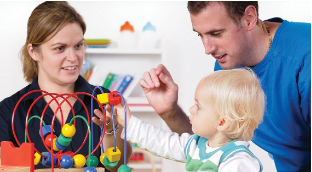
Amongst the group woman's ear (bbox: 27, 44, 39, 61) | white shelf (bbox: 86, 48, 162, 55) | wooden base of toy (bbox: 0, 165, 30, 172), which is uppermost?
woman's ear (bbox: 27, 44, 39, 61)

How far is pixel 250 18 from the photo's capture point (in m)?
1.58

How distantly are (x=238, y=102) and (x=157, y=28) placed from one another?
92.6 inches

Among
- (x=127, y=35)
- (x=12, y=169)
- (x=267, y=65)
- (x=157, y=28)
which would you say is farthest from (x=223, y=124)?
(x=157, y=28)

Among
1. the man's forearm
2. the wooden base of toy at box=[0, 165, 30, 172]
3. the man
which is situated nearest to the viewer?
the wooden base of toy at box=[0, 165, 30, 172]

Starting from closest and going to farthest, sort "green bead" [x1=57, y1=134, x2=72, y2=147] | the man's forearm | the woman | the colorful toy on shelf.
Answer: "green bead" [x1=57, y1=134, x2=72, y2=147]
the man's forearm
the woman
the colorful toy on shelf

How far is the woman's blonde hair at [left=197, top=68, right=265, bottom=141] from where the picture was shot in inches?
49.8

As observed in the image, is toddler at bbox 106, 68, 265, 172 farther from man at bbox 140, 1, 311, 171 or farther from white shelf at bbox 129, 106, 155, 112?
white shelf at bbox 129, 106, 155, 112

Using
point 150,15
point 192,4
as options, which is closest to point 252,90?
point 192,4

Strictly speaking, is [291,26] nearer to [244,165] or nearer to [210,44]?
[210,44]

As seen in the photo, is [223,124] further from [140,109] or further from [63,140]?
[140,109]

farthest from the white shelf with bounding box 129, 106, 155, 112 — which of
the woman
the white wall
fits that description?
the woman

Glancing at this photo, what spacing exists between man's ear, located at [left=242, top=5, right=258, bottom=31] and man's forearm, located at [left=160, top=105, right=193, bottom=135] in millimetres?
432

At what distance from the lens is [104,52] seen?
327 cm

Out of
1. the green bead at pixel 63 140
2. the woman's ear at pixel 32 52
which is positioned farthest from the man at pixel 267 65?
the woman's ear at pixel 32 52
